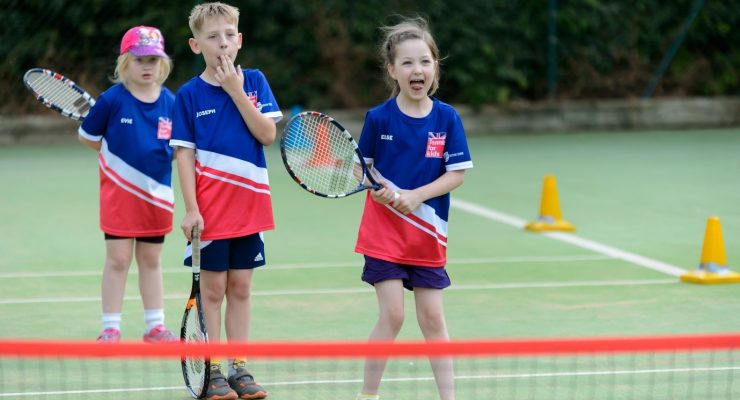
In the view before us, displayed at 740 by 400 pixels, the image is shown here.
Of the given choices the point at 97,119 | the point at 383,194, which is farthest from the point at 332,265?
the point at 383,194

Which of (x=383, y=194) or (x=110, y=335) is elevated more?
(x=383, y=194)

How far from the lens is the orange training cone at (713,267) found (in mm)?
7781

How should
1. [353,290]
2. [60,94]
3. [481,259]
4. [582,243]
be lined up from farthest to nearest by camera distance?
1. [582,243]
2. [481,259]
3. [353,290]
4. [60,94]

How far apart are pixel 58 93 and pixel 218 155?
1.82m

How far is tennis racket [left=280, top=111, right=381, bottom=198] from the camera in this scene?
504 cm

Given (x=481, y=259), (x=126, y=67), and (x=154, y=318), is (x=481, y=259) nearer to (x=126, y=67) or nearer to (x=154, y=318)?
(x=154, y=318)

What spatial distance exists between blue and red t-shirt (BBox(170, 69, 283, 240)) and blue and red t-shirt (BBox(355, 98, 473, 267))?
53cm

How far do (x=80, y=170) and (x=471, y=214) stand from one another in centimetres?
511

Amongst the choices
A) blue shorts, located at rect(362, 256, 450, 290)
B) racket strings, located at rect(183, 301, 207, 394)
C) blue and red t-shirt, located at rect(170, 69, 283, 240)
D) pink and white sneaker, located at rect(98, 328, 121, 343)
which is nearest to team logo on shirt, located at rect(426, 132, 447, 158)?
blue shorts, located at rect(362, 256, 450, 290)

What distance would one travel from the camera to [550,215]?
9.84m

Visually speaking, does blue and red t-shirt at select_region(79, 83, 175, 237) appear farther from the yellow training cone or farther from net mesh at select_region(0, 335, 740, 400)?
the yellow training cone

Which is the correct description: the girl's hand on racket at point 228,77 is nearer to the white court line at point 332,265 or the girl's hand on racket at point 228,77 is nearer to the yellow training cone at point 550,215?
the white court line at point 332,265

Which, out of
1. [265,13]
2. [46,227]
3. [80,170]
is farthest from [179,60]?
[46,227]

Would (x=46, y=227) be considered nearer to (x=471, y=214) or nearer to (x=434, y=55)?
(x=471, y=214)
